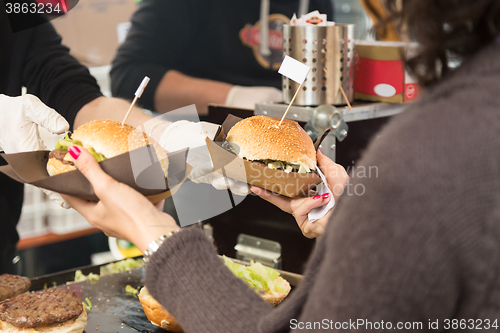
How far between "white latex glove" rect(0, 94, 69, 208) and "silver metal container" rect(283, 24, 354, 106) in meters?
0.93

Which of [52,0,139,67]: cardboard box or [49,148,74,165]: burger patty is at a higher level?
[52,0,139,67]: cardboard box

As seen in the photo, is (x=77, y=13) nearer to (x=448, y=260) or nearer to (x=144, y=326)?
(x=144, y=326)

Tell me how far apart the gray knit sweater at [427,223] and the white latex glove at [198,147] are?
96 cm

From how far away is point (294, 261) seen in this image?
212 centimetres

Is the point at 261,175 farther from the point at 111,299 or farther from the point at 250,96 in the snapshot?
the point at 250,96

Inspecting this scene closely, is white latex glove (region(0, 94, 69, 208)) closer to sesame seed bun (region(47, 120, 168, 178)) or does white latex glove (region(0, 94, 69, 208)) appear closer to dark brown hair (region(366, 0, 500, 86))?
sesame seed bun (region(47, 120, 168, 178))

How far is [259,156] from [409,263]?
3.24 feet

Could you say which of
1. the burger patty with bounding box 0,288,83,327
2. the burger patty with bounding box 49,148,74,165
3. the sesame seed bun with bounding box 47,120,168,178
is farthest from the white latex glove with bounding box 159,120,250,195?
the burger patty with bounding box 0,288,83,327

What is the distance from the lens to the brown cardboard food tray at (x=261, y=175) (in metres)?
1.51

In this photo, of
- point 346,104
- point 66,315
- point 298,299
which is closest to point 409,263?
point 298,299

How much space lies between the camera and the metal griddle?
1.58m

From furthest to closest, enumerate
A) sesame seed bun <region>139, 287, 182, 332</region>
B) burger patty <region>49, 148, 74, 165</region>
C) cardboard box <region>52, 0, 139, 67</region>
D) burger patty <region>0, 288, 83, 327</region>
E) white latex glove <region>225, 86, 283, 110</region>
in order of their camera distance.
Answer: white latex glove <region>225, 86, 283, 110</region> → cardboard box <region>52, 0, 139, 67</region> → sesame seed bun <region>139, 287, 182, 332</region> → burger patty <region>0, 288, 83, 327</region> → burger patty <region>49, 148, 74, 165</region>

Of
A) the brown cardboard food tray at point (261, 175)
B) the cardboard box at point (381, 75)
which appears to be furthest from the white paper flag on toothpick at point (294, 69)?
the cardboard box at point (381, 75)

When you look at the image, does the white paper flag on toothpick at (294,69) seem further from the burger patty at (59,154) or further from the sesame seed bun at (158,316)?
the sesame seed bun at (158,316)
